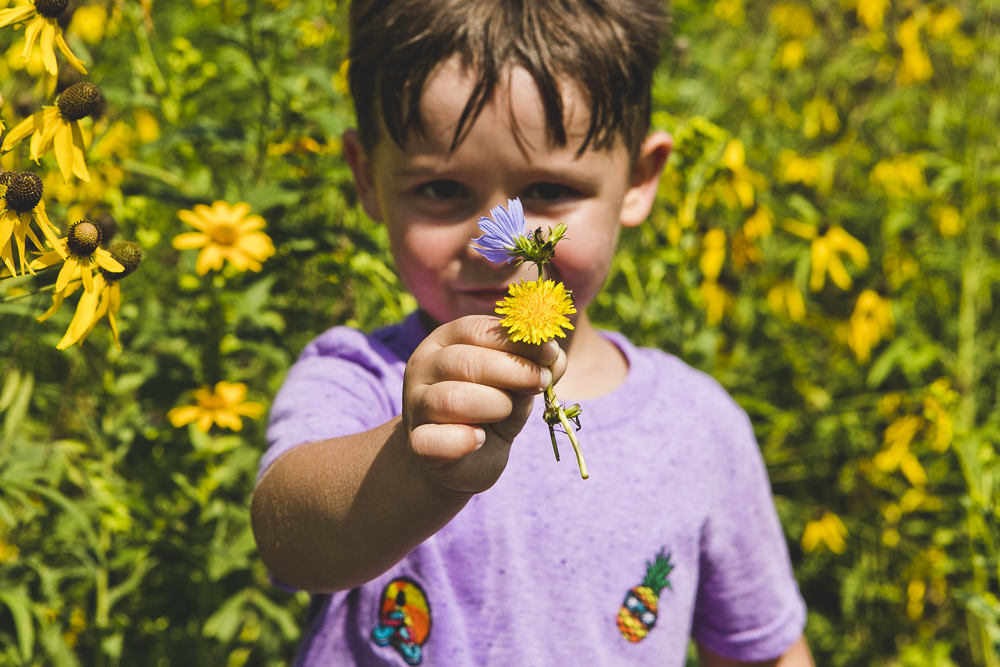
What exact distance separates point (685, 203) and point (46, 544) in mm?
1445

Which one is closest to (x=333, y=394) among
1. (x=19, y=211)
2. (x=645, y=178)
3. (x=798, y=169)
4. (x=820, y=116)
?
(x=19, y=211)

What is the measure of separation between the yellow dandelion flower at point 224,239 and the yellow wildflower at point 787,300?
1572mm

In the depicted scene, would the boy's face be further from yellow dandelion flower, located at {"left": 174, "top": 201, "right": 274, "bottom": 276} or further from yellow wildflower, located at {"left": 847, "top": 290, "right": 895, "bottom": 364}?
yellow wildflower, located at {"left": 847, "top": 290, "right": 895, "bottom": 364}

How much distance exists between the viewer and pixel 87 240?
72cm

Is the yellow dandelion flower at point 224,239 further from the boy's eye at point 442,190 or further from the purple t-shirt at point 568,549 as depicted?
the boy's eye at point 442,190

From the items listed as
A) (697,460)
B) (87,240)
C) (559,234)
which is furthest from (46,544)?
(559,234)

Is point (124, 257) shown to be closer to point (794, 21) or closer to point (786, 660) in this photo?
point (786, 660)

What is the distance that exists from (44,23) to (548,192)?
59cm

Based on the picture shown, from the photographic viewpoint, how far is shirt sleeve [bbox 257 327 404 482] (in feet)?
3.29

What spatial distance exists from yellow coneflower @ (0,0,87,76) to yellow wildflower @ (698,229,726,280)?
1.73 m

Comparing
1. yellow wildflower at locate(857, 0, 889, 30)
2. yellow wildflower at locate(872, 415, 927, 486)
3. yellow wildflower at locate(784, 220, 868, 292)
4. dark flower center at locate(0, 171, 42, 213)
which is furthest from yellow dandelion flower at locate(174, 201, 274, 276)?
yellow wildflower at locate(857, 0, 889, 30)

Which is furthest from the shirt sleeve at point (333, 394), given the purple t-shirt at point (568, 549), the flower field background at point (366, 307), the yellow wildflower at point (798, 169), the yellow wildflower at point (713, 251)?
the yellow wildflower at point (798, 169)

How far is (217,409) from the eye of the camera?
1.49 metres

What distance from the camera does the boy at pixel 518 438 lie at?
0.97 meters
